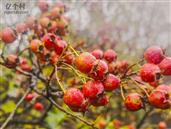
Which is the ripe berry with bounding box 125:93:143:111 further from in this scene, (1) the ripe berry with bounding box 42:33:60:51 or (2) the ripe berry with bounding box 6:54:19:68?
(2) the ripe berry with bounding box 6:54:19:68

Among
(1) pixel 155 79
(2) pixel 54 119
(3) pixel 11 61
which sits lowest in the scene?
(2) pixel 54 119

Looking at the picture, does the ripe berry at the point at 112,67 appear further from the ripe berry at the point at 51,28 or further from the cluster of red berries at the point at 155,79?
the ripe berry at the point at 51,28

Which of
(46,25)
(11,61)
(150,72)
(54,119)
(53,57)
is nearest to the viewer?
(150,72)

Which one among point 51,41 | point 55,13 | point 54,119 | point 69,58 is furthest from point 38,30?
point 54,119

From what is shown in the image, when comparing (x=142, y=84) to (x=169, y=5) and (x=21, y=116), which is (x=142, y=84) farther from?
(x=169, y=5)

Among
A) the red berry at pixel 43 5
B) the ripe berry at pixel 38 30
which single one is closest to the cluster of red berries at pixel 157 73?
the ripe berry at pixel 38 30

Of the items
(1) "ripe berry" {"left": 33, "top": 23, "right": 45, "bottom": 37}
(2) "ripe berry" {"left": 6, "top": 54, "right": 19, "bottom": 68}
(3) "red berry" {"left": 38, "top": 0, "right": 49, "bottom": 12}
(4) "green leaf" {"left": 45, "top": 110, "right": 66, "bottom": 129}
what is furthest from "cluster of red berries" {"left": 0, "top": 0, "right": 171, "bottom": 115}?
(4) "green leaf" {"left": 45, "top": 110, "right": 66, "bottom": 129}

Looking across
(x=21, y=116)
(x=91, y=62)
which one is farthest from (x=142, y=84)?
(x=21, y=116)

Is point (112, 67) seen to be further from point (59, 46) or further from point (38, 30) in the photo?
point (38, 30)
